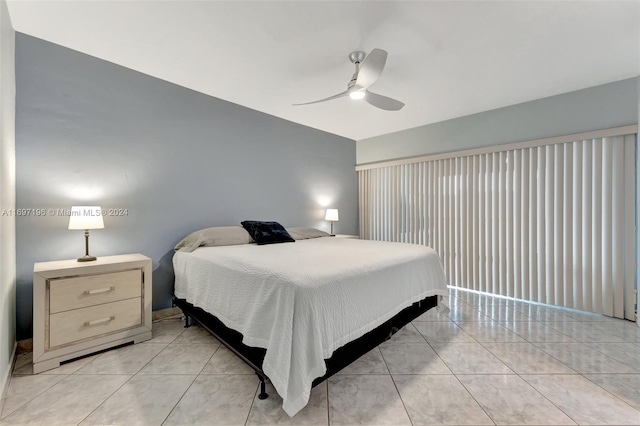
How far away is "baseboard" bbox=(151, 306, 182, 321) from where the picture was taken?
2691 millimetres

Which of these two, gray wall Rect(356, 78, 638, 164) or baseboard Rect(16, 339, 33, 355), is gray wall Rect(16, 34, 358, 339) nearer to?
baseboard Rect(16, 339, 33, 355)

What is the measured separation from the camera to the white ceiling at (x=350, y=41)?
180 cm

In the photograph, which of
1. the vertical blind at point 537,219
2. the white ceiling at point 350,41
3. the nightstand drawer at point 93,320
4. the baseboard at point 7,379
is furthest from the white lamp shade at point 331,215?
the baseboard at point 7,379

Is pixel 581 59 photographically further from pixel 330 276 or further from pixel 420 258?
pixel 330 276

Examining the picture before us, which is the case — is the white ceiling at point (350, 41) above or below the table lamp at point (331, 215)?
above

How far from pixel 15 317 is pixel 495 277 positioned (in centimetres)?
499

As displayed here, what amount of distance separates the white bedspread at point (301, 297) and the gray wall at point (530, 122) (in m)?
2.28

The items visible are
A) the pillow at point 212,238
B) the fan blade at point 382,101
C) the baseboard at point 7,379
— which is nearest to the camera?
the baseboard at point 7,379

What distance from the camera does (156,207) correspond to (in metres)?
2.74

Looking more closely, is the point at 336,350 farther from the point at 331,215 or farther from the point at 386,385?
the point at 331,215

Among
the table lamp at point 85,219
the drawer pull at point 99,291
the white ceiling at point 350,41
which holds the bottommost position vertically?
the drawer pull at point 99,291

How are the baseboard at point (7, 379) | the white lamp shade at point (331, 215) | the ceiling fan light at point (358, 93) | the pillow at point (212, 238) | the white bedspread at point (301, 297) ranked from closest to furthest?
the white bedspread at point (301, 297)
the baseboard at point (7, 379)
the ceiling fan light at point (358, 93)
the pillow at point (212, 238)
the white lamp shade at point (331, 215)

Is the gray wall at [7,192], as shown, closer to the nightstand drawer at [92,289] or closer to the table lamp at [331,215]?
the nightstand drawer at [92,289]

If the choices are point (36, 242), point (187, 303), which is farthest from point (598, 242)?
point (36, 242)
